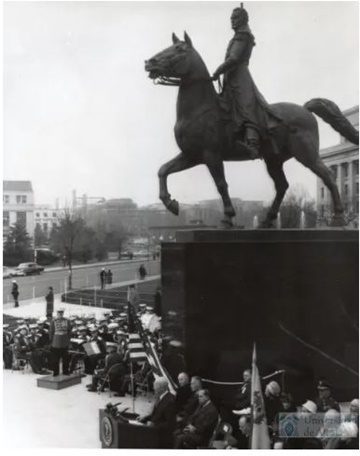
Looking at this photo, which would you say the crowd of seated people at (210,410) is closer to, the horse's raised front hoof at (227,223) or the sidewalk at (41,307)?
the horse's raised front hoof at (227,223)

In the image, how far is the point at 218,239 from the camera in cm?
963

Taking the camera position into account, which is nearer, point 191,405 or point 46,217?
point 191,405

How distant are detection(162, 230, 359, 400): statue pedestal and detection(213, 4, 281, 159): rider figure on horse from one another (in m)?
1.91

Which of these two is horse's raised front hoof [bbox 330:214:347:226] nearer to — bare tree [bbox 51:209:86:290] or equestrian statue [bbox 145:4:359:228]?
equestrian statue [bbox 145:4:359:228]

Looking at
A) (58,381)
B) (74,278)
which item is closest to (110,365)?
(58,381)

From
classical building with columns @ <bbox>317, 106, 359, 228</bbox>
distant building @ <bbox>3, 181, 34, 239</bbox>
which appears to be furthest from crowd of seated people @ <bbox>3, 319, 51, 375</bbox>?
classical building with columns @ <bbox>317, 106, 359, 228</bbox>

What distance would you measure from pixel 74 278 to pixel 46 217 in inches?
127

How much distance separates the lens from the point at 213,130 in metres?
10.1

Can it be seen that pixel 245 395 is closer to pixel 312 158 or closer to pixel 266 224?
pixel 266 224

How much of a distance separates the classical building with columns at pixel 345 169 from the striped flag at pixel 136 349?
479 centimetres

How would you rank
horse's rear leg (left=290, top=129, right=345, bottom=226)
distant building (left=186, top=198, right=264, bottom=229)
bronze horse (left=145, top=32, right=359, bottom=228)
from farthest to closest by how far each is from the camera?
distant building (left=186, top=198, right=264, bottom=229) < horse's rear leg (left=290, top=129, right=345, bottom=226) < bronze horse (left=145, top=32, right=359, bottom=228)

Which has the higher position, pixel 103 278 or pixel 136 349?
pixel 103 278

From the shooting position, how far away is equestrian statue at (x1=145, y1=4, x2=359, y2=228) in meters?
Answer: 9.99

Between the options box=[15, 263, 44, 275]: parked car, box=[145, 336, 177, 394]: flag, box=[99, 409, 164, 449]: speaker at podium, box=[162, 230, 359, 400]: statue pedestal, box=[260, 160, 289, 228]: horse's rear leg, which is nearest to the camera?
box=[99, 409, 164, 449]: speaker at podium
